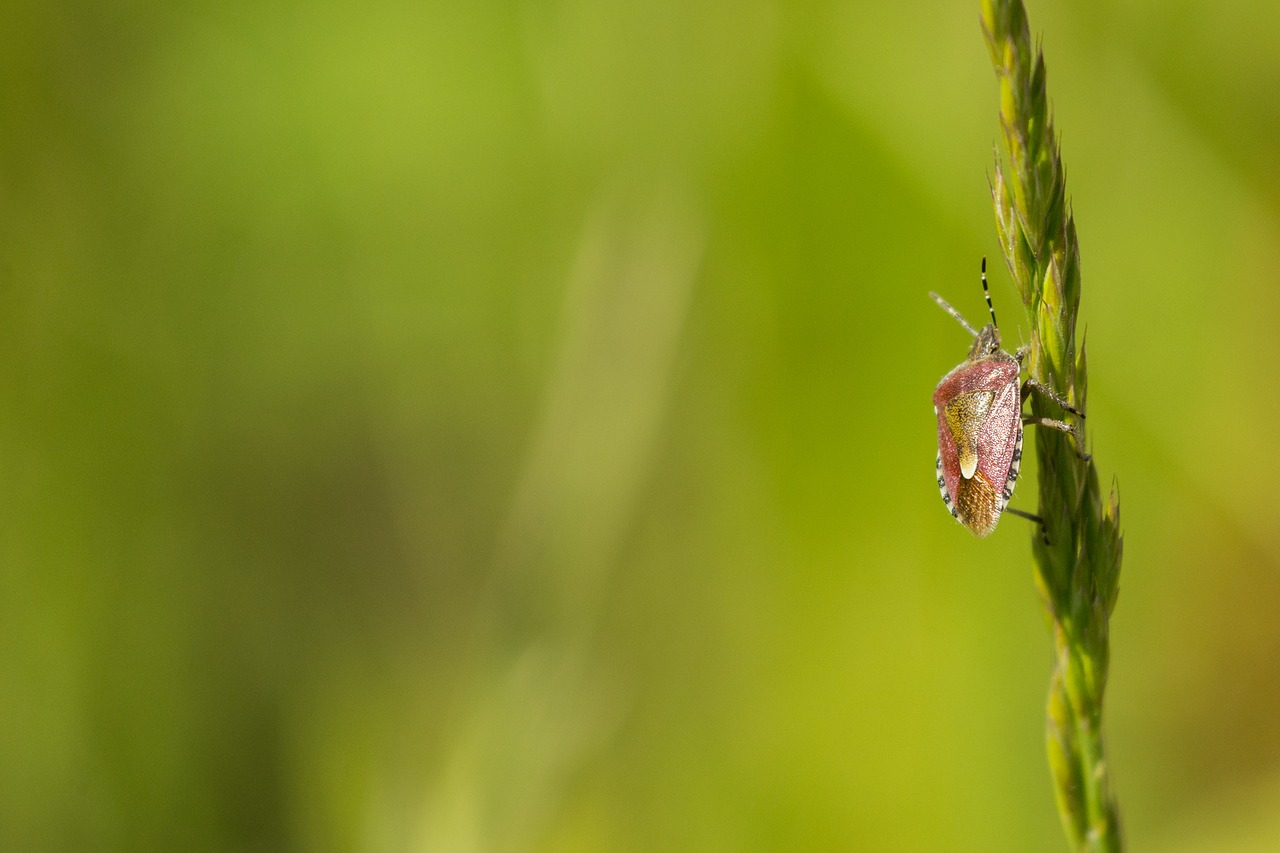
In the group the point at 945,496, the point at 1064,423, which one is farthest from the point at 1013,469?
the point at 1064,423

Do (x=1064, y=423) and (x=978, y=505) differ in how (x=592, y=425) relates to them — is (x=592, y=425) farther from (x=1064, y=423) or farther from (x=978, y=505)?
(x=1064, y=423)

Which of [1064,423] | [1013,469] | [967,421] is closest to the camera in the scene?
[1064,423]

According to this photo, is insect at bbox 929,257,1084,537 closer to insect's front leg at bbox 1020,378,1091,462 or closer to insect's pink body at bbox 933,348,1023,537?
insect's pink body at bbox 933,348,1023,537

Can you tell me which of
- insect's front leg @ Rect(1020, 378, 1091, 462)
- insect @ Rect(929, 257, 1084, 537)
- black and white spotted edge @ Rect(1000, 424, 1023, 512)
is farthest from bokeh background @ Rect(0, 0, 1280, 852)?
insect's front leg @ Rect(1020, 378, 1091, 462)

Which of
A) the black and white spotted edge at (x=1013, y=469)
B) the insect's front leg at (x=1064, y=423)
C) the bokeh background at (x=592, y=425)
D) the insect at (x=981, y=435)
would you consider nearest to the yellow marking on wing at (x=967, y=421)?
the insect at (x=981, y=435)

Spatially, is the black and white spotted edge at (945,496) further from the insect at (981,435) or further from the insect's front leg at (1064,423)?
the insect's front leg at (1064,423)

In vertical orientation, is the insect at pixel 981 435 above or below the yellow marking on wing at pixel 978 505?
above

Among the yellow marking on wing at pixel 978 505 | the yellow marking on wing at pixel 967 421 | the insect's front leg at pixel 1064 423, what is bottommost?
the yellow marking on wing at pixel 978 505

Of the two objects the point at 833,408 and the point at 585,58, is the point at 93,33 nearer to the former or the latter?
the point at 585,58
